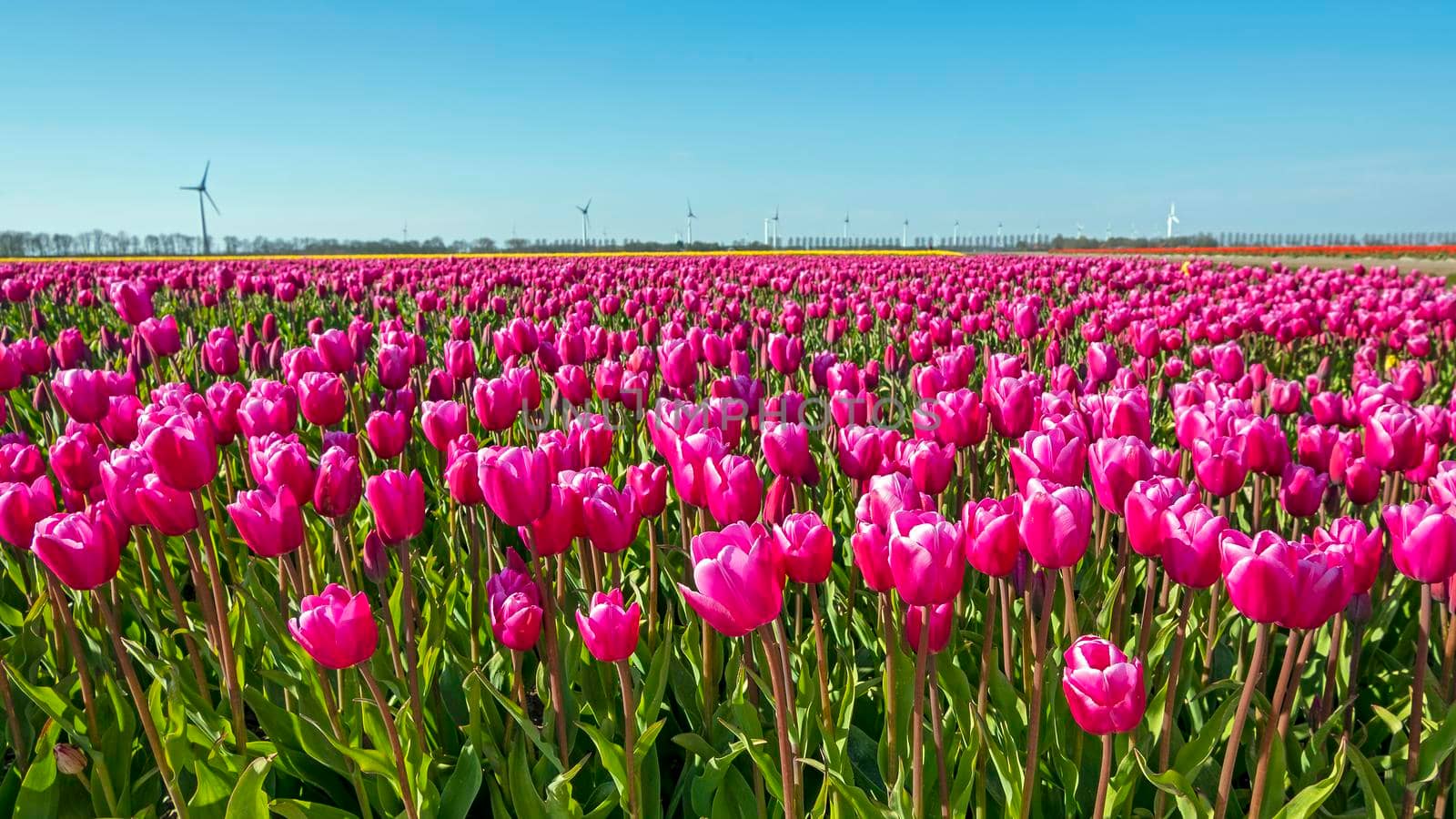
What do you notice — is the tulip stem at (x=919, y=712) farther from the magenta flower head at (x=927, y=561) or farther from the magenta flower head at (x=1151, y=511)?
the magenta flower head at (x=1151, y=511)

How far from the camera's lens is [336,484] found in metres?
2.30

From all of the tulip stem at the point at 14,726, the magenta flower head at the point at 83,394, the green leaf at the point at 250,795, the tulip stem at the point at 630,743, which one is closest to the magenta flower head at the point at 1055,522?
the tulip stem at the point at 630,743

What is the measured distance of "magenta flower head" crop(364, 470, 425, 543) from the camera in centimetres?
215

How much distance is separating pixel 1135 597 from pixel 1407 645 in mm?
888

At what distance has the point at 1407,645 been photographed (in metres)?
3.06

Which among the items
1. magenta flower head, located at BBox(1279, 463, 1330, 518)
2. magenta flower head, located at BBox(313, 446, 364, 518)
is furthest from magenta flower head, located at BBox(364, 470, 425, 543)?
magenta flower head, located at BBox(1279, 463, 1330, 518)

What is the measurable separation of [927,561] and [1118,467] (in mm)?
835

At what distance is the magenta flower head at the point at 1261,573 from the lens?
1561mm

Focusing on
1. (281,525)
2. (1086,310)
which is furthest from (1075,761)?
(1086,310)

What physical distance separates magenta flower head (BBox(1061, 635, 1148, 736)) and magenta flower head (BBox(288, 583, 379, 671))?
129cm

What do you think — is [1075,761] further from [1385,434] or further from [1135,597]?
[1135,597]

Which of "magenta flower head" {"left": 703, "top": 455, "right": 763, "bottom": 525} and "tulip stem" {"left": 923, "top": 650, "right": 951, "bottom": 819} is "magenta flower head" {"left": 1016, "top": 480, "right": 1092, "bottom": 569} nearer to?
"tulip stem" {"left": 923, "top": 650, "right": 951, "bottom": 819}

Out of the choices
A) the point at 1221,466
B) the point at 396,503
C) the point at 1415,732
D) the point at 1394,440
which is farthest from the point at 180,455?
the point at 1394,440

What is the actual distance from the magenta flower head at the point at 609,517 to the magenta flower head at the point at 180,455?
956 mm
